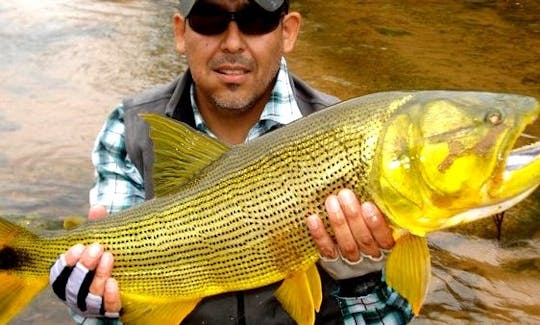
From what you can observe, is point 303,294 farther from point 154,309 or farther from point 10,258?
point 10,258

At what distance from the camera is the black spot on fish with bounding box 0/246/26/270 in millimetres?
2984

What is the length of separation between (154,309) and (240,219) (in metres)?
0.59

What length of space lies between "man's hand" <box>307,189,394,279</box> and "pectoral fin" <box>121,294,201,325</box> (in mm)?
669

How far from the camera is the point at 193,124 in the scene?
3.66 meters

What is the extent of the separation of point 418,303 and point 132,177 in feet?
5.83

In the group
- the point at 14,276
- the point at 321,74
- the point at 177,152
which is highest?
the point at 177,152

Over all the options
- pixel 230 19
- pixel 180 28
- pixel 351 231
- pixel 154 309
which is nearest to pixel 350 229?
pixel 351 231

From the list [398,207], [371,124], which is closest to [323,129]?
[371,124]

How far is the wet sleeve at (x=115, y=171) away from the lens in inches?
143

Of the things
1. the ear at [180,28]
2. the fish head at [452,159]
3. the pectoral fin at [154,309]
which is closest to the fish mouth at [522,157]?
the fish head at [452,159]

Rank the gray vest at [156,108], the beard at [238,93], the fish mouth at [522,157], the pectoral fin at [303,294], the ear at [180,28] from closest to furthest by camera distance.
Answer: the fish mouth at [522,157], the pectoral fin at [303,294], the beard at [238,93], the gray vest at [156,108], the ear at [180,28]

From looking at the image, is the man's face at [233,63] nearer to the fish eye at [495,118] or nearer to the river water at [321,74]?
the fish eye at [495,118]

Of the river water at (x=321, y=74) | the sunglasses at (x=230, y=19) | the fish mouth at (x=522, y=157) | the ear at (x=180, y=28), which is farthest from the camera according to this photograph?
the river water at (x=321, y=74)

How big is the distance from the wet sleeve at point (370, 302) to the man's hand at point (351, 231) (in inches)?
22.4
